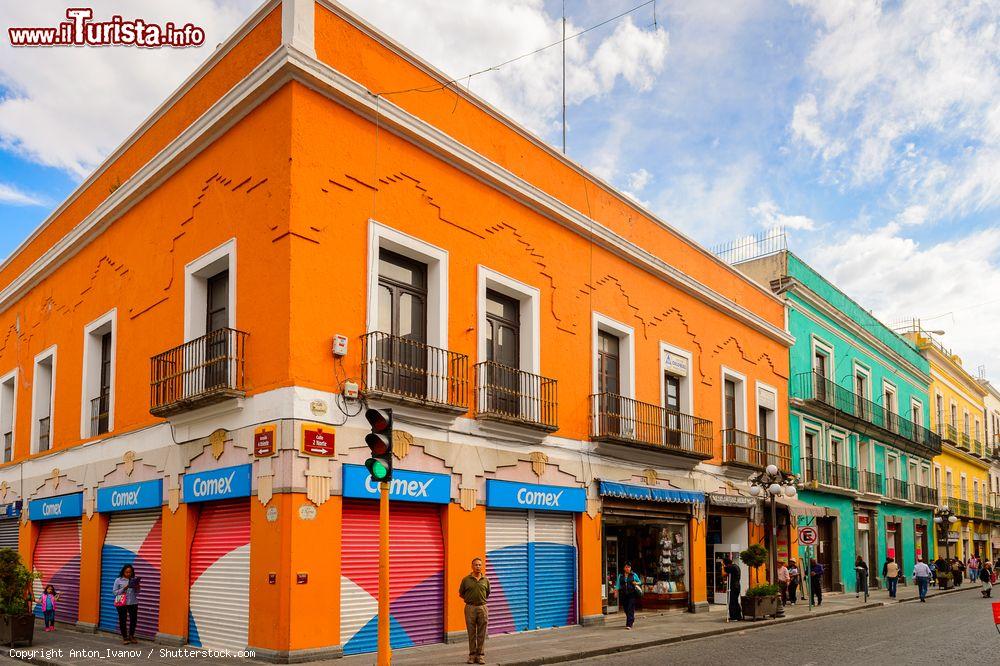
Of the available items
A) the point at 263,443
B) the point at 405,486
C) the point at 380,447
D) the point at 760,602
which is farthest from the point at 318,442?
the point at 760,602

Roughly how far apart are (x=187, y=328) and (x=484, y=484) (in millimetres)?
5668

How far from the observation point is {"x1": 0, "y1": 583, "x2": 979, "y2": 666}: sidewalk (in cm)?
1262

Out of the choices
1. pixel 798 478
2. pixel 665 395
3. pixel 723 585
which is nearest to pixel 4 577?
pixel 665 395

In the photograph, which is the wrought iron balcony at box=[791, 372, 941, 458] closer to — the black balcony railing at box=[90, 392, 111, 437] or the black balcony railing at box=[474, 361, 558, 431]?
the black balcony railing at box=[474, 361, 558, 431]

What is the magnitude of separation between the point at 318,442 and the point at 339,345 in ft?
4.86

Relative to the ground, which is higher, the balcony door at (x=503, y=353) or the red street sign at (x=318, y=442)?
the balcony door at (x=503, y=353)

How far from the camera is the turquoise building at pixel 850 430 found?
29516mm

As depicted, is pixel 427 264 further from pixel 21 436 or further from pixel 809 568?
pixel 809 568

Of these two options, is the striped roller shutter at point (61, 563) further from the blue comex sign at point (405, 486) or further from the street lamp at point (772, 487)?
the street lamp at point (772, 487)

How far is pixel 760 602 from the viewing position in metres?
20.1

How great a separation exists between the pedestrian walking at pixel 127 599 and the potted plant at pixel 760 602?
12.6m

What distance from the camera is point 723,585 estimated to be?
78.8 feet

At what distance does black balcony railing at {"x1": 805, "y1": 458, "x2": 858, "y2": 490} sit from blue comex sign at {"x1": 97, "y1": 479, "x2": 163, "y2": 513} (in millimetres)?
20716

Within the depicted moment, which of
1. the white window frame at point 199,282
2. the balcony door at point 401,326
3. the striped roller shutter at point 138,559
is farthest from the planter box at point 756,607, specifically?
the white window frame at point 199,282
